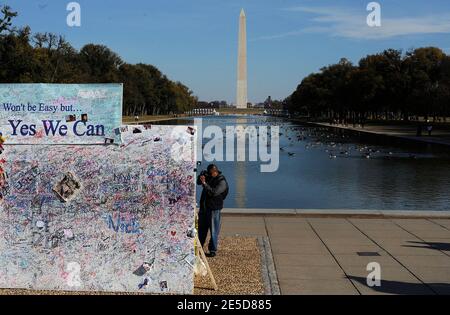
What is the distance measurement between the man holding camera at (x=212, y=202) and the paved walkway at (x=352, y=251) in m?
1.19

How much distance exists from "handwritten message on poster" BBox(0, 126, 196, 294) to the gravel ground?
0.33 m

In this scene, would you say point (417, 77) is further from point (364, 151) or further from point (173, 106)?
point (173, 106)

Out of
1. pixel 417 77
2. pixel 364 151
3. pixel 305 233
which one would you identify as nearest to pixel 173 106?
pixel 417 77

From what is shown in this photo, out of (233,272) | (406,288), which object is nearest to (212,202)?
(233,272)

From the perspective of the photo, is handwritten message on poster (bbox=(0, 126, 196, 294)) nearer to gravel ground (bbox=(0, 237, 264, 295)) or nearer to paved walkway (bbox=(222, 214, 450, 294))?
gravel ground (bbox=(0, 237, 264, 295))

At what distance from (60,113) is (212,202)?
10.8ft

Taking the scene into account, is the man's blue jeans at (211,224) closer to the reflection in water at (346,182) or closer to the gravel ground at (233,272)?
the gravel ground at (233,272)

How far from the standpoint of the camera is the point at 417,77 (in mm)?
93875

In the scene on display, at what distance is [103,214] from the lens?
7961 mm

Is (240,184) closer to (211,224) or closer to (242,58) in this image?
(211,224)

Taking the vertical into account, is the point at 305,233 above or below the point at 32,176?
below

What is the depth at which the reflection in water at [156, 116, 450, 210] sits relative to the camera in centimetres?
1899

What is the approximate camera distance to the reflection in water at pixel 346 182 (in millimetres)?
18992
